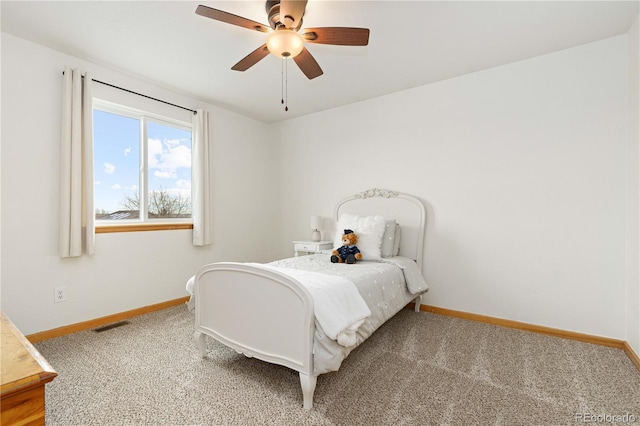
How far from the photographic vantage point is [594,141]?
7.99 ft

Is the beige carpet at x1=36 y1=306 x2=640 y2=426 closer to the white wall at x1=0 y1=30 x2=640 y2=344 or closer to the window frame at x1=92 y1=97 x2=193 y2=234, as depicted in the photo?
the white wall at x1=0 y1=30 x2=640 y2=344

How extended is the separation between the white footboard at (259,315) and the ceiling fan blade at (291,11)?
1.44m

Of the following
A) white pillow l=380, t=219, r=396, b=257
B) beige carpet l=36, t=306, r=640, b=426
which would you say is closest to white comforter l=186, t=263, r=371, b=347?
beige carpet l=36, t=306, r=640, b=426

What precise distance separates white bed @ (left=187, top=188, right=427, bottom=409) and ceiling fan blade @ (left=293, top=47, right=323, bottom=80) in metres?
1.46

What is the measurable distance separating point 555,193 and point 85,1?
153 inches

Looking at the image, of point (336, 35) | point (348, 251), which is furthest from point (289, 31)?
point (348, 251)

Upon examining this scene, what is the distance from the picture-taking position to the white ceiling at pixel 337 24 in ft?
6.62

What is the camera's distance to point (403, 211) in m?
3.38

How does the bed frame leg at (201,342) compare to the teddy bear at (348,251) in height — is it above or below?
below

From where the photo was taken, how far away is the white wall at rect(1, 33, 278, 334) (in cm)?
233

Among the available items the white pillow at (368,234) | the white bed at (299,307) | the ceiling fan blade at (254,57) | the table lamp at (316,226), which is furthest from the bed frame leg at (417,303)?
the ceiling fan blade at (254,57)

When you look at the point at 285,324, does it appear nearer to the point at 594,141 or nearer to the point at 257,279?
the point at 257,279
